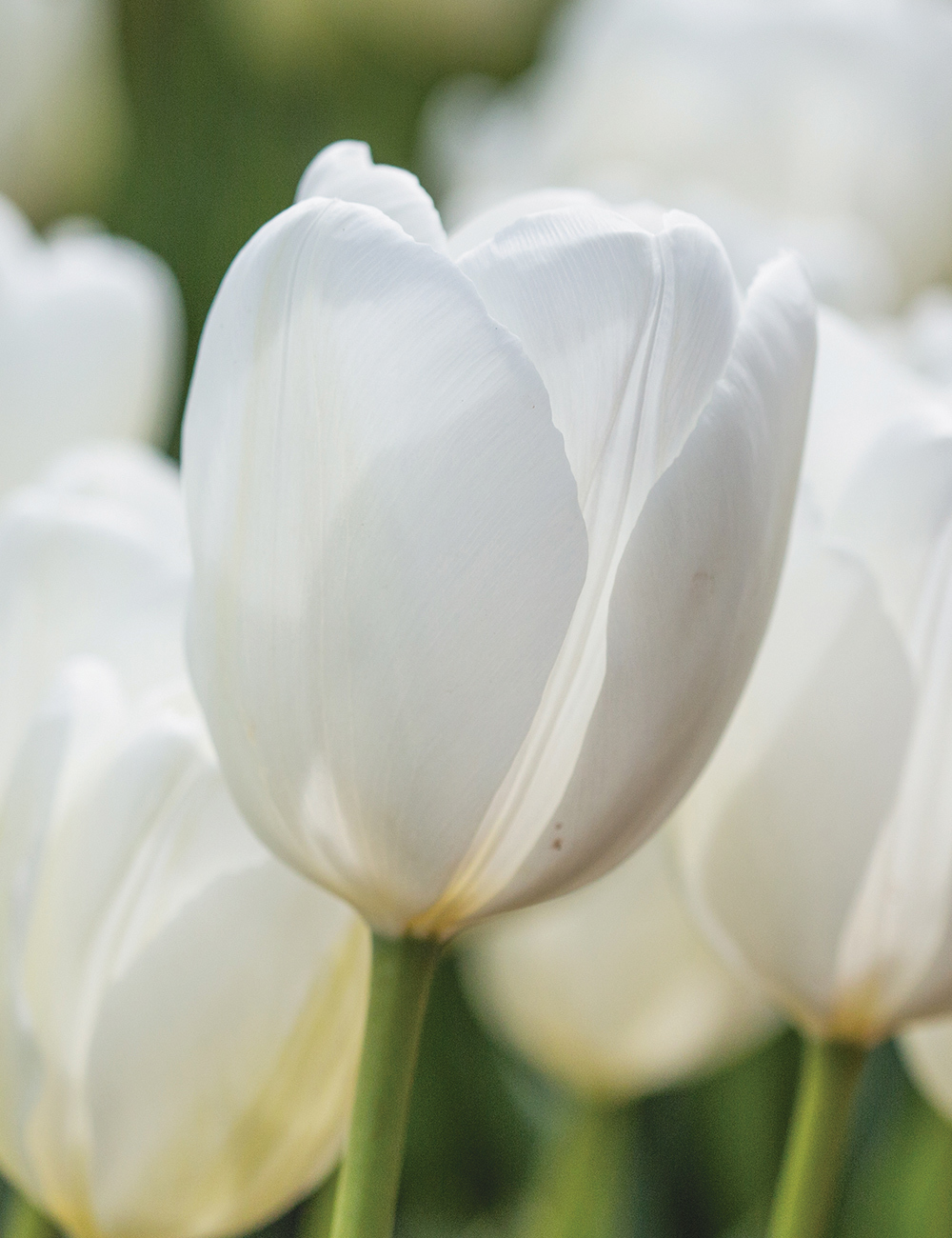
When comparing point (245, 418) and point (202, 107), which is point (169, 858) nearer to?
point (245, 418)

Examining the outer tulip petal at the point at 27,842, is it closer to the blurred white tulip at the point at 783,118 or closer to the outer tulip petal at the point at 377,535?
the outer tulip petal at the point at 377,535

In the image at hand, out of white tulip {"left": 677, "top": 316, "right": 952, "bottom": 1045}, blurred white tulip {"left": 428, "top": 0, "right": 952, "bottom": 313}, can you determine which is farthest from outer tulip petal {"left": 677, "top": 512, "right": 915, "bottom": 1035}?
blurred white tulip {"left": 428, "top": 0, "right": 952, "bottom": 313}

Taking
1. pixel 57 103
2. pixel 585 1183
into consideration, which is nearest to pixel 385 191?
pixel 585 1183

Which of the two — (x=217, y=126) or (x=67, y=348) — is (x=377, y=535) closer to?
(x=67, y=348)

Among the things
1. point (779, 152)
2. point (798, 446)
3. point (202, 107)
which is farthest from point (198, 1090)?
point (202, 107)

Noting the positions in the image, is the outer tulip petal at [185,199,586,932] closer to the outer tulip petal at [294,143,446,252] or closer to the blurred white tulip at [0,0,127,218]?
the outer tulip petal at [294,143,446,252]

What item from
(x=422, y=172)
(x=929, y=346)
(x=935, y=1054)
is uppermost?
(x=929, y=346)
